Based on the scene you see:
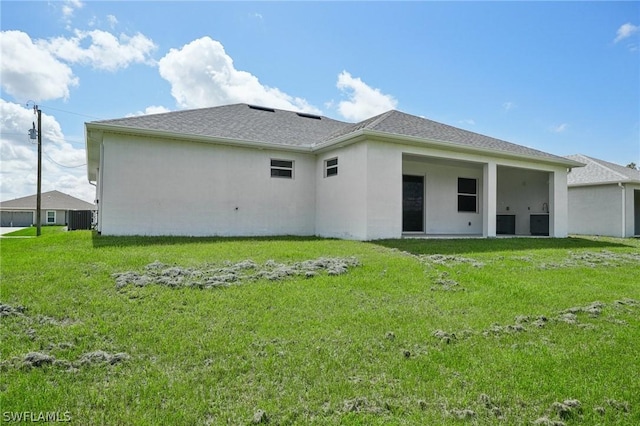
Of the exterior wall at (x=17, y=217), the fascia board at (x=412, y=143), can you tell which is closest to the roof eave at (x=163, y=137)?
the fascia board at (x=412, y=143)

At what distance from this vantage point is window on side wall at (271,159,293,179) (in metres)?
13.1

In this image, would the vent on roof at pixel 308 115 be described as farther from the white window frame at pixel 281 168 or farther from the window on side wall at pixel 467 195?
the window on side wall at pixel 467 195

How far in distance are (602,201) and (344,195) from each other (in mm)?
14140

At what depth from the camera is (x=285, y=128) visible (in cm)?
1481

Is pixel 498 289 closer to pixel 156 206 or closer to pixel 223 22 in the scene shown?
pixel 156 206

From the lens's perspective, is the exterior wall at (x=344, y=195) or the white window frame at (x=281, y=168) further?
the white window frame at (x=281, y=168)

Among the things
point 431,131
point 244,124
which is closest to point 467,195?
point 431,131

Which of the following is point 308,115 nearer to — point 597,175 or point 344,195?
point 344,195

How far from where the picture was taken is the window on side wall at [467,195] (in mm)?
15562

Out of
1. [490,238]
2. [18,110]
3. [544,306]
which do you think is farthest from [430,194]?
[18,110]

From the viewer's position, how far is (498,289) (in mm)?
5652

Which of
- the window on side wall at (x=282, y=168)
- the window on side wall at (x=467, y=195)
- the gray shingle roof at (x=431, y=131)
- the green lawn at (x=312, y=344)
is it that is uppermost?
the gray shingle roof at (x=431, y=131)

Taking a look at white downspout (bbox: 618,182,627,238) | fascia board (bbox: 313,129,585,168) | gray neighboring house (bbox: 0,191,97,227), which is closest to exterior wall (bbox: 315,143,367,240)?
fascia board (bbox: 313,129,585,168)

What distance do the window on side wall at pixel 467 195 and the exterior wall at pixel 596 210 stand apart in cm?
711
